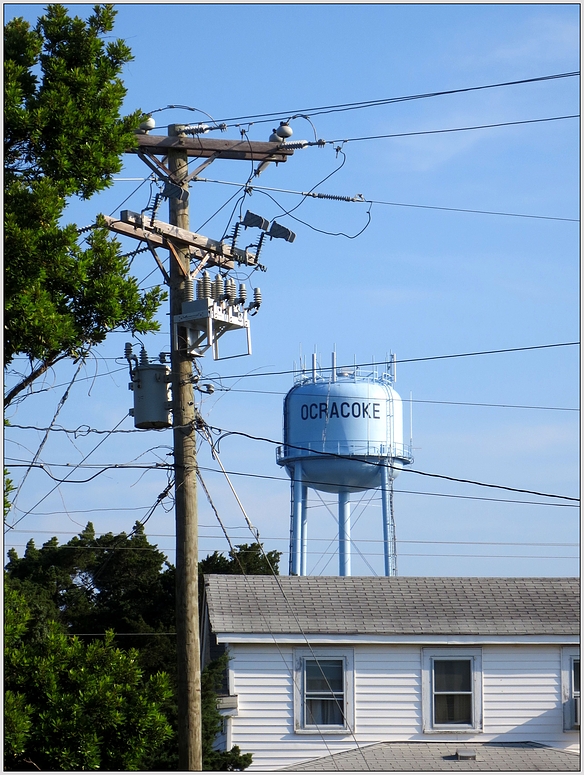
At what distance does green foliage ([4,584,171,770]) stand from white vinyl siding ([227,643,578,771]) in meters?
8.93

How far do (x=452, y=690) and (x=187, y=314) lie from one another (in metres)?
10.4

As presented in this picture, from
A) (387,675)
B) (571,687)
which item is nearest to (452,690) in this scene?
(387,675)

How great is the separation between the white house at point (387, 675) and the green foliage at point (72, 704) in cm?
866

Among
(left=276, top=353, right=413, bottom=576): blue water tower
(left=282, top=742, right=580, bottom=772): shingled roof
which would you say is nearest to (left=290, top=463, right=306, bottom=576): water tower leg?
(left=276, top=353, right=413, bottom=576): blue water tower

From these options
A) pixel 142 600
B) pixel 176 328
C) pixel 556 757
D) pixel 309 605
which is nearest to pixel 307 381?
pixel 142 600

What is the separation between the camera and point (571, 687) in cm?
2152

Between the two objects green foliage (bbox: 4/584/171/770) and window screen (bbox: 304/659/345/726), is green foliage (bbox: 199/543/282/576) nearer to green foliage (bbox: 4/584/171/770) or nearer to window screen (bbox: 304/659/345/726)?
window screen (bbox: 304/659/345/726)

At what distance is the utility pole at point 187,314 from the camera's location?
1335 cm

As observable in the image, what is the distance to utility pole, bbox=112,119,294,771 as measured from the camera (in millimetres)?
13352

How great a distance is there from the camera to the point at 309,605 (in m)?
22.1

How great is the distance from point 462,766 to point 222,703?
4269 millimetres

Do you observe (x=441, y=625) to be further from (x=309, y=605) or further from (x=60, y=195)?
(x=60, y=195)

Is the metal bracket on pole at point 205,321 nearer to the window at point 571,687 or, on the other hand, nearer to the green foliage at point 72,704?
the green foliage at point 72,704

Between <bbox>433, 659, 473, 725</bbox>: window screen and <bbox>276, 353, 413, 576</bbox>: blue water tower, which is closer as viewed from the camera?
<bbox>433, 659, 473, 725</bbox>: window screen
